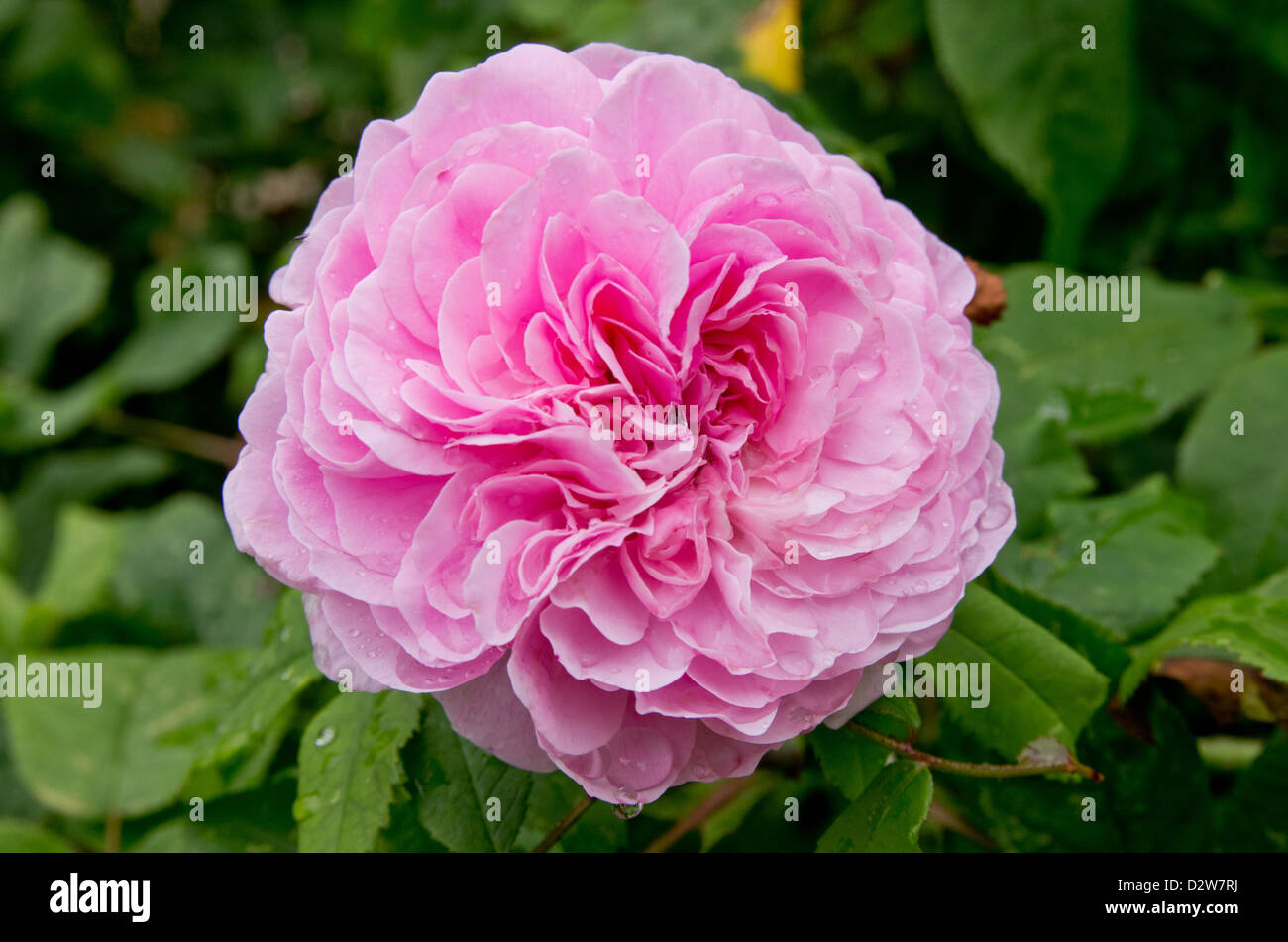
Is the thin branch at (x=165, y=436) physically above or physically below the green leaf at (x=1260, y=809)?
above

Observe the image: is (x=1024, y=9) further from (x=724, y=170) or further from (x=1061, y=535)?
Result: (x=724, y=170)

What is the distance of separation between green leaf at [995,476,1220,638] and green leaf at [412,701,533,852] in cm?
47

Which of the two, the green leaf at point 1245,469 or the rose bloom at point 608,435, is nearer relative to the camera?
the rose bloom at point 608,435

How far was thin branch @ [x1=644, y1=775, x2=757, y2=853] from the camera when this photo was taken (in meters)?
0.95

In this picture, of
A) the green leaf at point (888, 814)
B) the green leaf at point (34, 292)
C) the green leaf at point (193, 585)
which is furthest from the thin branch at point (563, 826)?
the green leaf at point (34, 292)

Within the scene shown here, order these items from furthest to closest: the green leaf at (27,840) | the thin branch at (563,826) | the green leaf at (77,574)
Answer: the green leaf at (77,574)
the green leaf at (27,840)
the thin branch at (563,826)

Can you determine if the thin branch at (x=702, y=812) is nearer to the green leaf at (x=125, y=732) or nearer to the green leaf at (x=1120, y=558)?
the green leaf at (x=1120, y=558)

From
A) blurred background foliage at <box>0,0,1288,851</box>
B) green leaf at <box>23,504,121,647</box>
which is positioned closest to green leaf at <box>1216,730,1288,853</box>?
blurred background foliage at <box>0,0,1288,851</box>

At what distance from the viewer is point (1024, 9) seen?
1.22 metres

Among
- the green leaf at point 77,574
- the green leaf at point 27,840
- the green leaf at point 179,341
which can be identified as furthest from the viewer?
the green leaf at point 179,341

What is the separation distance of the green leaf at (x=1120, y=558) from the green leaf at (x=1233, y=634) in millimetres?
47

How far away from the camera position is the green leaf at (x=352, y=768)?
0.73m
